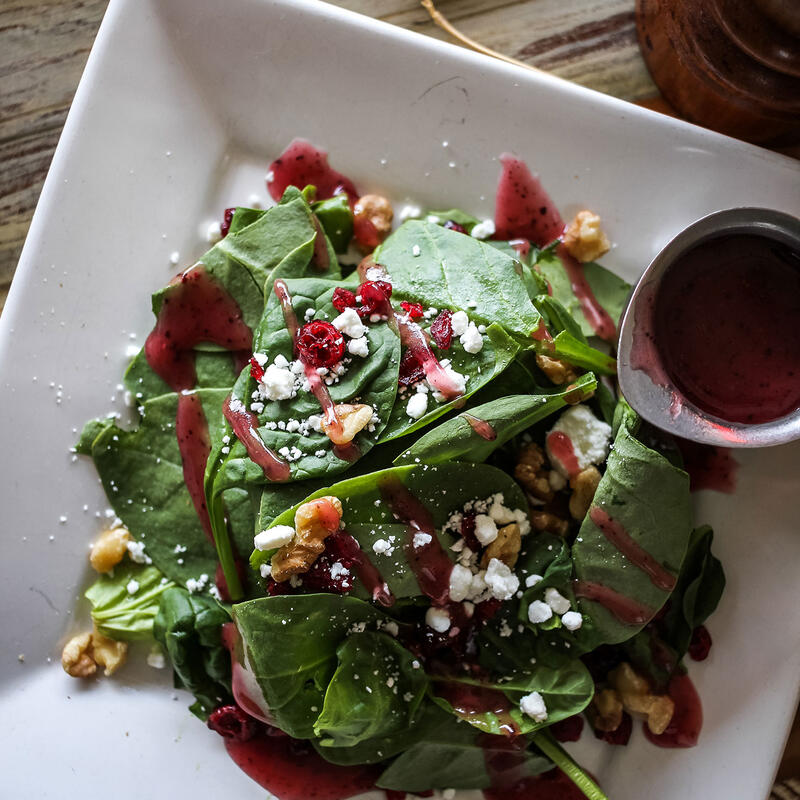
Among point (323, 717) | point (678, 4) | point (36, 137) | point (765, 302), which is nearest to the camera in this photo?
point (323, 717)

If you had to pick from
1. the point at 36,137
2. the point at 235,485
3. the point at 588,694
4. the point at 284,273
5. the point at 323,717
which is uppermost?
the point at 36,137

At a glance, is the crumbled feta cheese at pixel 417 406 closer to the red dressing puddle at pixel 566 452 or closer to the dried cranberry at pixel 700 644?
the red dressing puddle at pixel 566 452

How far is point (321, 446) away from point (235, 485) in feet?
0.61

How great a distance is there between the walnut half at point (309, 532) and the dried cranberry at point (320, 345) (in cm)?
25

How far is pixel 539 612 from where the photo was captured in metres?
1.42

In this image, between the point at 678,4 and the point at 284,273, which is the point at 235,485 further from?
the point at 678,4

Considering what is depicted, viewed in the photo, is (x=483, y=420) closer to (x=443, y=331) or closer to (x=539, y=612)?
(x=443, y=331)

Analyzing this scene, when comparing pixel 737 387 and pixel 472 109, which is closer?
pixel 737 387

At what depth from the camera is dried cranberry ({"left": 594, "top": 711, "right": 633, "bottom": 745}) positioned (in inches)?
62.6

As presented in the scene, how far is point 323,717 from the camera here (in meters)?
1.36

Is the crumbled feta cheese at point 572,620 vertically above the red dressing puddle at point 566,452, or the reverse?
the red dressing puddle at point 566,452

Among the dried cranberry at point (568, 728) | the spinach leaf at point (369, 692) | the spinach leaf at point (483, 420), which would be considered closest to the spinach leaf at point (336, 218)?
the spinach leaf at point (483, 420)

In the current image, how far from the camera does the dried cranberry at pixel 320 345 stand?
1.39m

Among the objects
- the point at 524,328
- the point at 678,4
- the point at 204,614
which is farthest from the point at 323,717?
the point at 678,4
